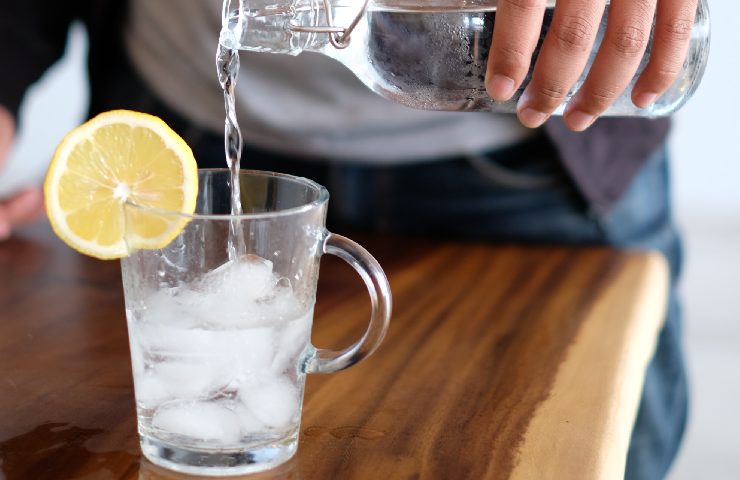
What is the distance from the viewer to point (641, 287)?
112cm

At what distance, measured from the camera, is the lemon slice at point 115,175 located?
725 millimetres

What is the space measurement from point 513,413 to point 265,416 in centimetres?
20

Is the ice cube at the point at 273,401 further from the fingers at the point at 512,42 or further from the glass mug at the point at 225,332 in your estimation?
the fingers at the point at 512,42

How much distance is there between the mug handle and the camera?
0.70 metres

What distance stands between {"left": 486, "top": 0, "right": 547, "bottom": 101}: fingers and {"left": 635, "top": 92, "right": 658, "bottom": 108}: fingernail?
0.11 metres

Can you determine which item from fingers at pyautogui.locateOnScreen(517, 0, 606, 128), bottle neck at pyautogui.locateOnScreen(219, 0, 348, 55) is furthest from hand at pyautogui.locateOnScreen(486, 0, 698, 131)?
bottle neck at pyautogui.locateOnScreen(219, 0, 348, 55)

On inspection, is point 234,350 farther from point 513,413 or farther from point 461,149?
point 461,149

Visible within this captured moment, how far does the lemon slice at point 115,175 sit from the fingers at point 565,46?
258 millimetres

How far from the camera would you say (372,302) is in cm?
71

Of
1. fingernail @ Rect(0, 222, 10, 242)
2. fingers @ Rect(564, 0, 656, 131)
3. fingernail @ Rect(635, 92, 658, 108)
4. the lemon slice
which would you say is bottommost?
fingernail @ Rect(0, 222, 10, 242)

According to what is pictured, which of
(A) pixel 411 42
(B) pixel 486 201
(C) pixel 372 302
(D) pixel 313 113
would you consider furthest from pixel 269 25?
(B) pixel 486 201

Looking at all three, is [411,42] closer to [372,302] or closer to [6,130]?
[372,302]

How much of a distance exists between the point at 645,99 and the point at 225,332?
375 mm

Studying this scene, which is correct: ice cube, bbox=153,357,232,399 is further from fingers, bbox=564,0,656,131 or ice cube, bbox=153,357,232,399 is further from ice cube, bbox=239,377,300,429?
fingers, bbox=564,0,656,131
